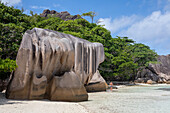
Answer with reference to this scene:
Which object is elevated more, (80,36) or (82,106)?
(80,36)

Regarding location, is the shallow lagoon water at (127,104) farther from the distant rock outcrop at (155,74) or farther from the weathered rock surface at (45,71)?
the distant rock outcrop at (155,74)

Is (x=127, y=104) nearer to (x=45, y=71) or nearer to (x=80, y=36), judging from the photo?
(x=45, y=71)

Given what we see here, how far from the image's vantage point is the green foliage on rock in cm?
1082

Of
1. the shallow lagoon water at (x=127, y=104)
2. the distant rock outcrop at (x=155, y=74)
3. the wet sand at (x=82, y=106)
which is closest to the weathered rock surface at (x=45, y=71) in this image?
the wet sand at (x=82, y=106)

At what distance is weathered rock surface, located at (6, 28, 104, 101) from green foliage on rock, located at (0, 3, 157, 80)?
797 mm

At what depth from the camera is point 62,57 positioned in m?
9.16

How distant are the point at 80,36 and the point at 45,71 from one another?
1223 centimetres

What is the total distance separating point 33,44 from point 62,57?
1642mm

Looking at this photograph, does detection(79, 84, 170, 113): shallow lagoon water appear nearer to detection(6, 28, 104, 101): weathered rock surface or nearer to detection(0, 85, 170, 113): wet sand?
detection(0, 85, 170, 113): wet sand

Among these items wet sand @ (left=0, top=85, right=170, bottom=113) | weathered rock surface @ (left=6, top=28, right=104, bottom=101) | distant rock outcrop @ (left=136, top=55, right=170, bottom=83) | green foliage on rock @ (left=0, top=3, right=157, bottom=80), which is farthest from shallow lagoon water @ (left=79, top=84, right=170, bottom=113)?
distant rock outcrop @ (left=136, top=55, right=170, bottom=83)

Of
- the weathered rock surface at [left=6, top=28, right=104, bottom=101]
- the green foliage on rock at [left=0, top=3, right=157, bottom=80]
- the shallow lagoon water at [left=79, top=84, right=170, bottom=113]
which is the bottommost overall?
the shallow lagoon water at [left=79, top=84, right=170, bottom=113]

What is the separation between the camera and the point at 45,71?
28.7 feet

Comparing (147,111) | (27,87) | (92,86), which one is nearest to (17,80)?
(27,87)

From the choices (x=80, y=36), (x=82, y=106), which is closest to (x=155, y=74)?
(x=80, y=36)
